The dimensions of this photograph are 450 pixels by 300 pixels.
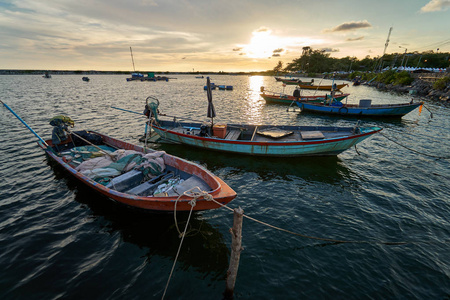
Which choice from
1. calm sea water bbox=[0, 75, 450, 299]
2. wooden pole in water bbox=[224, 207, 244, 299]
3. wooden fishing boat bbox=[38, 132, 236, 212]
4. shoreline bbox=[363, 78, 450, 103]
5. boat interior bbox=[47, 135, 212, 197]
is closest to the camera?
wooden pole in water bbox=[224, 207, 244, 299]

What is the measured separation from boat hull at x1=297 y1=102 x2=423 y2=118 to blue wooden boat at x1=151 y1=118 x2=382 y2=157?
48.8 feet

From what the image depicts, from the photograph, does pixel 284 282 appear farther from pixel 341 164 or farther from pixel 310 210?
pixel 341 164

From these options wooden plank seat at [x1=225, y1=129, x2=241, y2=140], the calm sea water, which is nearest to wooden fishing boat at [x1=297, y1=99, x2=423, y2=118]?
the calm sea water

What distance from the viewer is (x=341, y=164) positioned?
41.8ft

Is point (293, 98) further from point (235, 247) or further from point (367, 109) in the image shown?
point (235, 247)

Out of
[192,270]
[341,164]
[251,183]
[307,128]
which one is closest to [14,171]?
[192,270]

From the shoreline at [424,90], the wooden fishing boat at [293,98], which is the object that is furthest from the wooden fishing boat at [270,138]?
the shoreline at [424,90]

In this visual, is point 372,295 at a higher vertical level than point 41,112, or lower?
lower

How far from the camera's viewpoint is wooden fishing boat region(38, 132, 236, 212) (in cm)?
608

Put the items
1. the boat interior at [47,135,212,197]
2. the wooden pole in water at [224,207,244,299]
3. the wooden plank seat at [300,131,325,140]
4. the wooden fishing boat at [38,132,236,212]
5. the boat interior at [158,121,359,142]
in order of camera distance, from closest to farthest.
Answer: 1. the wooden pole in water at [224,207,244,299]
2. the wooden fishing boat at [38,132,236,212]
3. the boat interior at [47,135,212,197]
4. the wooden plank seat at [300,131,325,140]
5. the boat interior at [158,121,359,142]

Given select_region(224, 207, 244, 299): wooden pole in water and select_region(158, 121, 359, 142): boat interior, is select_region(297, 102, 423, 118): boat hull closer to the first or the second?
select_region(158, 121, 359, 142): boat interior

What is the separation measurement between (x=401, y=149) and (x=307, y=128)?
8.41 m

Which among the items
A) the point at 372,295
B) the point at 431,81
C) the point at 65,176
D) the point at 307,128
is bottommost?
the point at 372,295

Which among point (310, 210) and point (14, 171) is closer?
point (310, 210)
